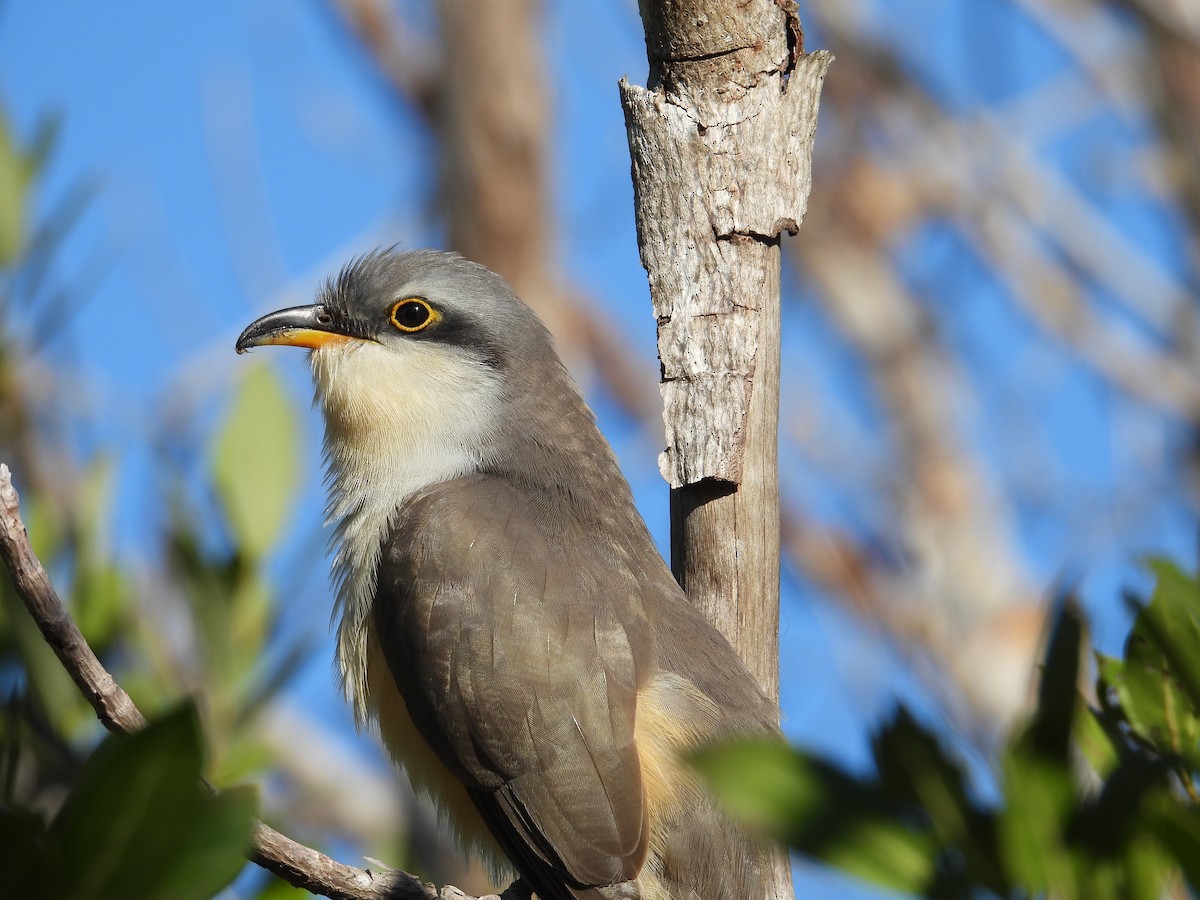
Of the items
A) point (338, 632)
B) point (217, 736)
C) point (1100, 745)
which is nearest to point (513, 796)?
point (338, 632)

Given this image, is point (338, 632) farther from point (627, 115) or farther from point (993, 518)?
point (993, 518)

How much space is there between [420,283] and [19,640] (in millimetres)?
2023

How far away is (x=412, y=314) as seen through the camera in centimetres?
556

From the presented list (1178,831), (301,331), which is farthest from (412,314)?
(1178,831)

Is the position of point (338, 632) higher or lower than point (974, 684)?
lower

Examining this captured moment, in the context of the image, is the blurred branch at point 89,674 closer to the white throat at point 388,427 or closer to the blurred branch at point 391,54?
the white throat at point 388,427

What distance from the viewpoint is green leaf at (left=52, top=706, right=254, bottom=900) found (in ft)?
7.15

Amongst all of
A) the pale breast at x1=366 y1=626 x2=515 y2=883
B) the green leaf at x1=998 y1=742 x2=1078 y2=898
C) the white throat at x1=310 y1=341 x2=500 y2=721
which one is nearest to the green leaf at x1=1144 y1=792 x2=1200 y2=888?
the green leaf at x1=998 y1=742 x2=1078 y2=898

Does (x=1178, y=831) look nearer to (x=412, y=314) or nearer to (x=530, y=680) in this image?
(x=530, y=680)

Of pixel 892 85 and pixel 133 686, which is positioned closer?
pixel 133 686

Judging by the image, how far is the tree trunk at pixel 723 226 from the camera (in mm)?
4094

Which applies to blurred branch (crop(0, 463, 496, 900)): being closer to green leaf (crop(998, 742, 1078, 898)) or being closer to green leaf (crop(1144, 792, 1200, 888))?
green leaf (crop(998, 742, 1078, 898))

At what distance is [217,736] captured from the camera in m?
5.11

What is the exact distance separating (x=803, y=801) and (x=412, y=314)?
11.9 ft
